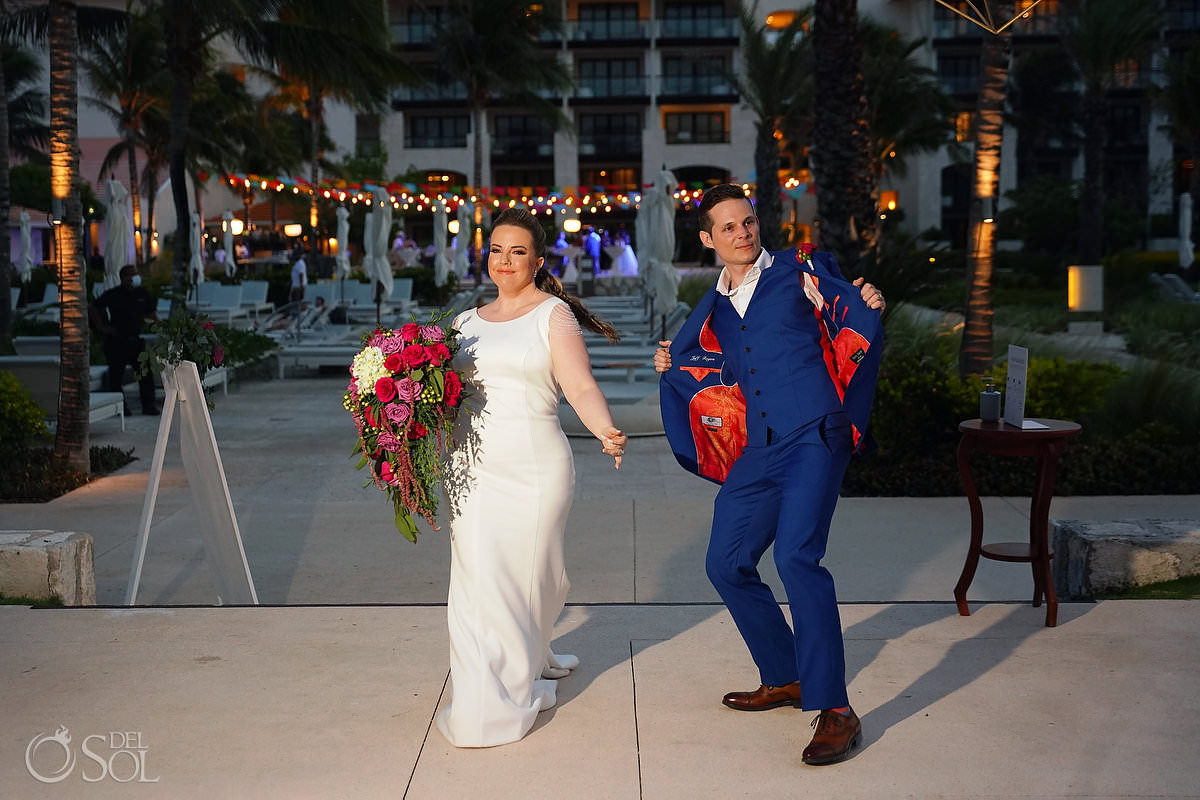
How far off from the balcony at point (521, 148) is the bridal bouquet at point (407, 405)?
62.1 metres

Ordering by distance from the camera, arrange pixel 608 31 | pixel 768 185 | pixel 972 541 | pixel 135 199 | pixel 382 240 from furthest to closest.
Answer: pixel 608 31, pixel 135 199, pixel 768 185, pixel 382 240, pixel 972 541

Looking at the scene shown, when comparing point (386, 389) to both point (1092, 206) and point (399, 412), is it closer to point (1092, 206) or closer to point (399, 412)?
point (399, 412)

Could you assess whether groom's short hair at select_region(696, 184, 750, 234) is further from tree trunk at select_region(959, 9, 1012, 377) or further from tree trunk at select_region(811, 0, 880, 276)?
tree trunk at select_region(811, 0, 880, 276)

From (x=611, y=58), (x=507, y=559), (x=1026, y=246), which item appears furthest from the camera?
(x=611, y=58)

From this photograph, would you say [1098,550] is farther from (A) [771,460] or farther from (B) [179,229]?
(B) [179,229]

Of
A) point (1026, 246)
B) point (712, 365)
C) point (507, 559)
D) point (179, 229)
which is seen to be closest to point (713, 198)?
point (712, 365)

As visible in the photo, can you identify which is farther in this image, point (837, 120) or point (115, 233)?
point (115, 233)

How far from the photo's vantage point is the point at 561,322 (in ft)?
14.6

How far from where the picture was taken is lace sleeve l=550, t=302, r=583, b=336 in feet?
14.5

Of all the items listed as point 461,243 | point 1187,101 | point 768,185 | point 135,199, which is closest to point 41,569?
point 461,243

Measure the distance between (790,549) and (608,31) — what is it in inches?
2476

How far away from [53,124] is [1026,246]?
3490 cm

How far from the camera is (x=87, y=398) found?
33.2ft

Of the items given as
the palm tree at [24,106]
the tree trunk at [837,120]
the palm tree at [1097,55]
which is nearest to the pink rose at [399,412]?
the tree trunk at [837,120]
